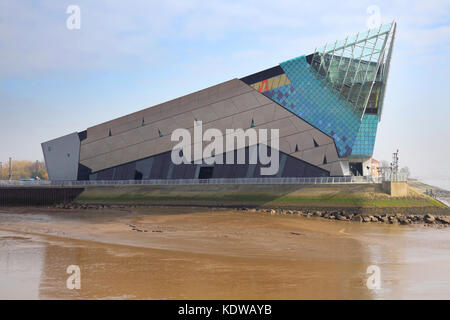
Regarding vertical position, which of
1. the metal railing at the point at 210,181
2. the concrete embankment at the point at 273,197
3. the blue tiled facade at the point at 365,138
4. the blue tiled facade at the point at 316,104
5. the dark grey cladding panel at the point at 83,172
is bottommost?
the concrete embankment at the point at 273,197

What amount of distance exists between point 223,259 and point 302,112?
3425cm

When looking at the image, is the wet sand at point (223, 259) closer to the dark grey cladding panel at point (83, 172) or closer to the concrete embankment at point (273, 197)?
the concrete embankment at point (273, 197)

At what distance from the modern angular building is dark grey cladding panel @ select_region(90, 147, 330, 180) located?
117 mm

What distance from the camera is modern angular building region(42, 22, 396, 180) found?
52.0m

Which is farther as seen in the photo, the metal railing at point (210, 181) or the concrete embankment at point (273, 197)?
the metal railing at point (210, 181)

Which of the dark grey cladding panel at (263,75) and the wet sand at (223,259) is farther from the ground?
the dark grey cladding panel at (263,75)

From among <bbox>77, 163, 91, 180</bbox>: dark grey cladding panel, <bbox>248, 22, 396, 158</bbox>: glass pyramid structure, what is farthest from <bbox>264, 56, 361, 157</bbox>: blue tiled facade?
<bbox>77, 163, 91, 180</bbox>: dark grey cladding panel

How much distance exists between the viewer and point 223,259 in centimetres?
2247

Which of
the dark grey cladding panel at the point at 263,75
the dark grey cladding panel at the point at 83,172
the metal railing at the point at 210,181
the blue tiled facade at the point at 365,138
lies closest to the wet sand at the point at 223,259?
the metal railing at the point at 210,181

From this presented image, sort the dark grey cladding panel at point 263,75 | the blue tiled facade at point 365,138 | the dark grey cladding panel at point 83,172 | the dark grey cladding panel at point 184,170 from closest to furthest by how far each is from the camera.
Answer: the blue tiled facade at point 365,138 → the dark grey cladding panel at point 184,170 → the dark grey cladding panel at point 263,75 → the dark grey cladding panel at point 83,172

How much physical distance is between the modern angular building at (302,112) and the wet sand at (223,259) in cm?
1498

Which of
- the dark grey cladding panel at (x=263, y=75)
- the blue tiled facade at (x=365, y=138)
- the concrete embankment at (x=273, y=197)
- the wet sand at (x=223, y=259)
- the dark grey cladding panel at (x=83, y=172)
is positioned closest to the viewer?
the wet sand at (x=223, y=259)

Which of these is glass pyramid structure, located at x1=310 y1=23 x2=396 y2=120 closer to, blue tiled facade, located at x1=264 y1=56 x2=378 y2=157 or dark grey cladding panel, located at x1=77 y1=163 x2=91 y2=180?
blue tiled facade, located at x1=264 y1=56 x2=378 y2=157

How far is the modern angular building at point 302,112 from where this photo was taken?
171ft
